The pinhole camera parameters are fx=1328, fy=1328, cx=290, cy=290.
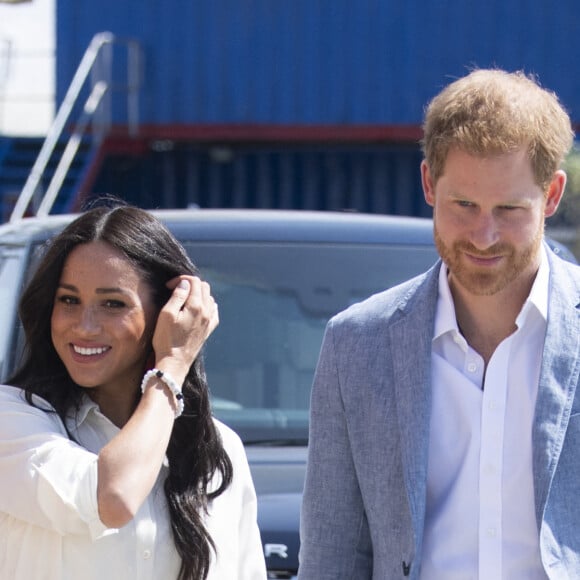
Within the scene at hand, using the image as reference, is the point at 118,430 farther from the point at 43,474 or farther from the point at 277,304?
the point at 277,304

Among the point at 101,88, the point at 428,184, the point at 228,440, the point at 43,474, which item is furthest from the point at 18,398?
the point at 101,88

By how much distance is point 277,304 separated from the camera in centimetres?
456

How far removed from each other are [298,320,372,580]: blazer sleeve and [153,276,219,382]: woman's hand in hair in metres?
0.27

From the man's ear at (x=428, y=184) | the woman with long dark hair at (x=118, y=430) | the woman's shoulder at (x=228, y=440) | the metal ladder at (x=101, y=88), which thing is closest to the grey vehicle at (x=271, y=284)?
the woman's shoulder at (x=228, y=440)

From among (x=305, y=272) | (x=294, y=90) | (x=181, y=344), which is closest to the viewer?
(x=181, y=344)

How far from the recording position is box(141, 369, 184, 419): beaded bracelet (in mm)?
2656

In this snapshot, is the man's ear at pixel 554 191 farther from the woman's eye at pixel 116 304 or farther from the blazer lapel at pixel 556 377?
the woman's eye at pixel 116 304

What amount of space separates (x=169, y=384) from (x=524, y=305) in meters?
0.72

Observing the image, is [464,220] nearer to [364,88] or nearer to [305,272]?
[305,272]

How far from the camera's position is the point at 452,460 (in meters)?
2.57

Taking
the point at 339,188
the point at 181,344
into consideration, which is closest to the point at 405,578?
the point at 181,344

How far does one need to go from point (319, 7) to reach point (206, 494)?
16002mm

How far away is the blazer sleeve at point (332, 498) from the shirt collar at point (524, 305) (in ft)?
0.70

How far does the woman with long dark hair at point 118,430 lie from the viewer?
251 cm
